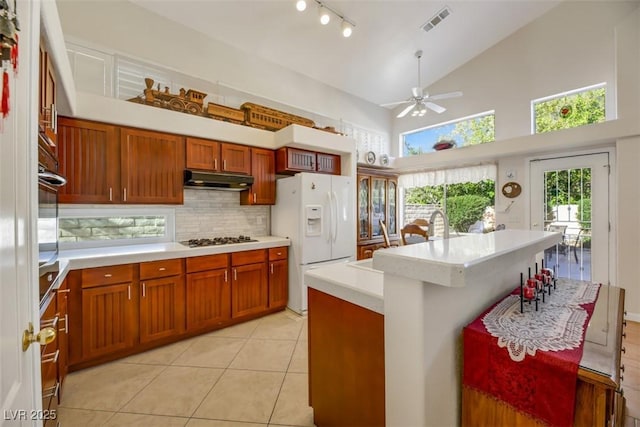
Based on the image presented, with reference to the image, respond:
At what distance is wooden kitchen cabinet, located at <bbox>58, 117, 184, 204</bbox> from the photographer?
2398 millimetres

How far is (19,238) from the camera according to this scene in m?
0.70

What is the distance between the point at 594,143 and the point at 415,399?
4.33m

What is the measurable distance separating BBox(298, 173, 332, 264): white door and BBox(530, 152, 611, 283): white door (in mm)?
3316

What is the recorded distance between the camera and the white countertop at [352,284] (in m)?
1.21

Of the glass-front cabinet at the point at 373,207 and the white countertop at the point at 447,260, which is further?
the glass-front cabinet at the point at 373,207

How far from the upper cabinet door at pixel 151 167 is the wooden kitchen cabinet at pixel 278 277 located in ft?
4.08

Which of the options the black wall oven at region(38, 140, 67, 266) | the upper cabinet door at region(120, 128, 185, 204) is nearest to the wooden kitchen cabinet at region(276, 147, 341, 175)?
the upper cabinet door at region(120, 128, 185, 204)

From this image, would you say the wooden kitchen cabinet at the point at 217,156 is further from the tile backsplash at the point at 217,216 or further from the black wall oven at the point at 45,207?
the black wall oven at the point at 45,207

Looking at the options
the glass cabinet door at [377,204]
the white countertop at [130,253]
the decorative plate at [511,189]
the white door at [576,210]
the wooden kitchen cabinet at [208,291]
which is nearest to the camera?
the white countertop at [130,253]

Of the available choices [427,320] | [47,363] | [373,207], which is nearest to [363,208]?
[373,207]

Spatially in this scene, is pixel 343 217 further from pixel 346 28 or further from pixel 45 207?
pixel 45 207

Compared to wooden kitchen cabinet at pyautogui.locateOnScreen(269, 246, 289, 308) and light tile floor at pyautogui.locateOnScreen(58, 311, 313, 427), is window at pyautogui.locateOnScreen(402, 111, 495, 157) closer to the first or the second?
wooden kitchen cabinet at pyautogui.locateOnScreen(269, 246, 289, 308)

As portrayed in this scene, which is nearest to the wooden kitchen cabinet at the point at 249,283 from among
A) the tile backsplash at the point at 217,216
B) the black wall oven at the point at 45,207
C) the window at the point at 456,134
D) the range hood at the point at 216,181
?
the tile backsplash at the point at 217,216

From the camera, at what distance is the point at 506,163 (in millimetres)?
4559
